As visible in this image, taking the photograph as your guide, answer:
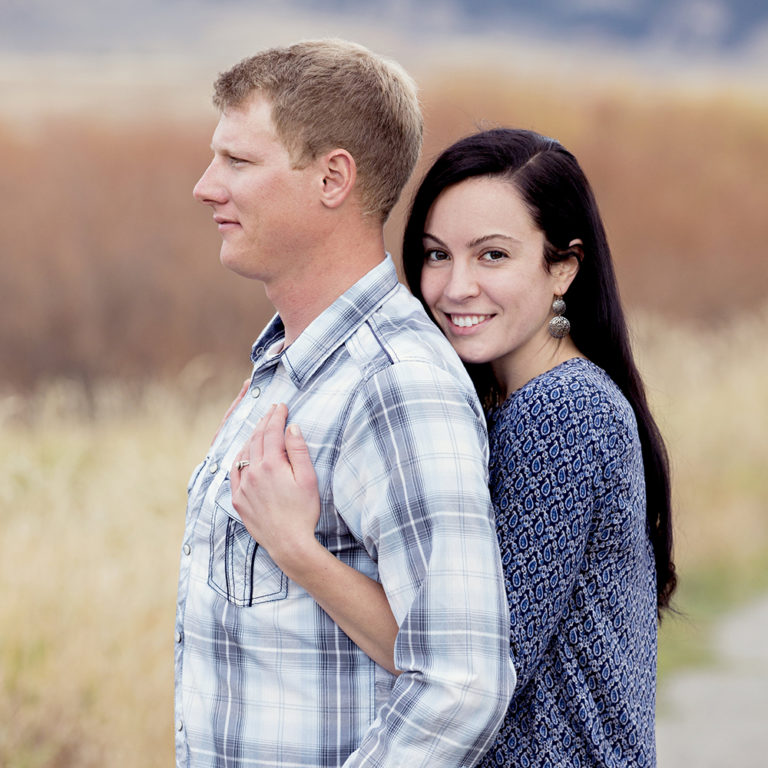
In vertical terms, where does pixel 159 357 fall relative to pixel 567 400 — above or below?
above

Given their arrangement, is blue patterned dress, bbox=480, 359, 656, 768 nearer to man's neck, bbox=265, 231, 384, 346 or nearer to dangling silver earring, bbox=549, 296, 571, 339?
dangling silver earring, bbox=549, 296, 571, 339

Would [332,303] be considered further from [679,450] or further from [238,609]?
[679,450]

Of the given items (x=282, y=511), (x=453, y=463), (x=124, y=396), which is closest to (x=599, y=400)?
(x=453, y=463)

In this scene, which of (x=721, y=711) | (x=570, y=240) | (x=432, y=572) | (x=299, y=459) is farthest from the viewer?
(x=721, y=711)

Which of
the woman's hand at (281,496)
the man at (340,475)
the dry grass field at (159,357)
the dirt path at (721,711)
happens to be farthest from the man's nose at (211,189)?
the dirt path at (721,711)

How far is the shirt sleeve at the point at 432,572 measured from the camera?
1.16 metres

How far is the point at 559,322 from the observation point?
155 cm

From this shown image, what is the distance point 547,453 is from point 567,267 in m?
0.36

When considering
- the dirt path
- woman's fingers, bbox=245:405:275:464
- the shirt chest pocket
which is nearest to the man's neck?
woman's fingers, bbox=245:405:275:464

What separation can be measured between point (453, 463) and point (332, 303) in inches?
12.7

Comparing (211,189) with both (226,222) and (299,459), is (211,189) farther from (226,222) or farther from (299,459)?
(299,459)

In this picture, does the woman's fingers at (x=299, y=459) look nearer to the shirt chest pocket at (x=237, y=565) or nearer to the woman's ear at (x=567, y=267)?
the shirt chest pocket at (x=237, y=565)

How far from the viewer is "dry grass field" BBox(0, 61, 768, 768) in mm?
3168

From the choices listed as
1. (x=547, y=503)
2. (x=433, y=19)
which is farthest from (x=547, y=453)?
(x=433, y=19)
